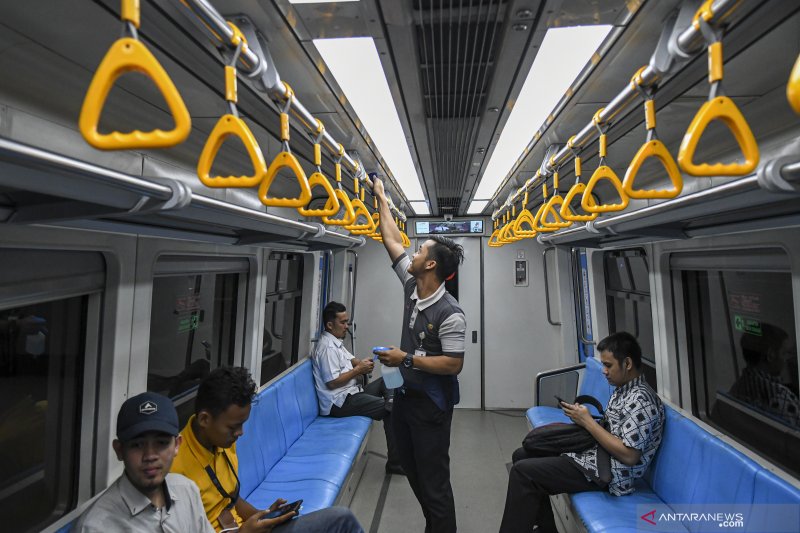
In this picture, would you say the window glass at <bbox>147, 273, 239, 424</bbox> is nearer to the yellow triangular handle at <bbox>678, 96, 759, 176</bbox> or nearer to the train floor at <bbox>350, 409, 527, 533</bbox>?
the train floor at <bbox>350, 409, 527, 533</bbox>

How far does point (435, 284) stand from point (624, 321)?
3.54m

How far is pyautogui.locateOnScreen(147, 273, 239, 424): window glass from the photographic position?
2.92m

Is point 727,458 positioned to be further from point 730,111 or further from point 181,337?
point 181,337

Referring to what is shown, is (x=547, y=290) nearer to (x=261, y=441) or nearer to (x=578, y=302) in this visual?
(x=578, y=302)

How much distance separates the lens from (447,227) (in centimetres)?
753

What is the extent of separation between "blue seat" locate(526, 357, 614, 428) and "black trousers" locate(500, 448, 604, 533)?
162 cm

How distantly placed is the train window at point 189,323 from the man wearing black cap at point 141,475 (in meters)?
1.18

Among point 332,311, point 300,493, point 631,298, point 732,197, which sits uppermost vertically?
point 732,197

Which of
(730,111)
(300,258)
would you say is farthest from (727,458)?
(300,258)

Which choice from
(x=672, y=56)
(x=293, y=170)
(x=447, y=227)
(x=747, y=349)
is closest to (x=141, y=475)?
(x=293, y=170)

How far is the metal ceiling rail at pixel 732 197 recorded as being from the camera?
45.6 inches

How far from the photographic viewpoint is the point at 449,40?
5.27ft

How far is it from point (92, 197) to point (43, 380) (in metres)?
1.35

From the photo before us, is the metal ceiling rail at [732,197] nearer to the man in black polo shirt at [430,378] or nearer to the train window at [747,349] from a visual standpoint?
the train window at [747,349]
